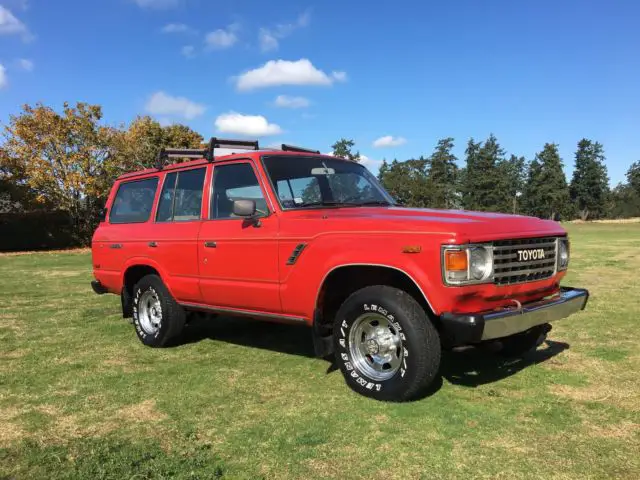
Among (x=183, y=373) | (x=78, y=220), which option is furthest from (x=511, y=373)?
(x=78, y=220)

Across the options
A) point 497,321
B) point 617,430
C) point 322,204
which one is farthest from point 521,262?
point 322,204

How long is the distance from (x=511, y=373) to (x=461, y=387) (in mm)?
679

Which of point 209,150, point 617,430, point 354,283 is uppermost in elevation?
point 209,150

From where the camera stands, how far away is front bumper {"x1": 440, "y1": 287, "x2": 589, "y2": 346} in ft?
11.9

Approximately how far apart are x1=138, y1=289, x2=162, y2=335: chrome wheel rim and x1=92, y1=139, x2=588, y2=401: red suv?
16mm

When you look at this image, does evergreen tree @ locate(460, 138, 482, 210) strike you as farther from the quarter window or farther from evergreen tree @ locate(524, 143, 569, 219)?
the quarter window

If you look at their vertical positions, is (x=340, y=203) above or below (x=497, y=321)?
above

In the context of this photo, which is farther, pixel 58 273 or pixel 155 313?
pixel 58 273

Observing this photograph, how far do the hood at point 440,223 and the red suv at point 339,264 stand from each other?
1 cm

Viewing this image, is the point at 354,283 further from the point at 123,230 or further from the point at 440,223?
the point at 123,230

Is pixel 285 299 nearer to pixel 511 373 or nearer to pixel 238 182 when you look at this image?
pixel 238 182

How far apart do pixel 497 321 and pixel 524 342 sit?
170cm

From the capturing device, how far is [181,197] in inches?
235

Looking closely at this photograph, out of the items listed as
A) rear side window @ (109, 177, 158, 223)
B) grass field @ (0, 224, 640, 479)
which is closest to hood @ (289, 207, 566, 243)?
grass field @ (0, 224, 640, 479)
